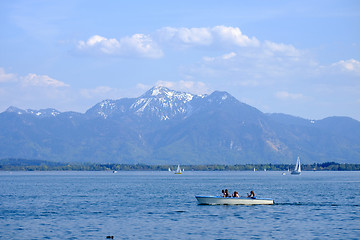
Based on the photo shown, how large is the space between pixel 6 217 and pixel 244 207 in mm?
41934

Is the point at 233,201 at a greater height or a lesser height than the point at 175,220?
greater

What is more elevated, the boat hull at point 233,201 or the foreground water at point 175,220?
the boat hull at point 233,201

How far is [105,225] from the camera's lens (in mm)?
82188

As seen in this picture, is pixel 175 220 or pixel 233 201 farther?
pixel 233 201

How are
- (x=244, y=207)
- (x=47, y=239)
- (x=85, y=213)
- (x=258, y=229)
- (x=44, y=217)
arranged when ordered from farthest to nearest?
(x=244, y=207), (x=85, y=213), (x=44, y=217), (x=258, y=229), (x=47, y=239)

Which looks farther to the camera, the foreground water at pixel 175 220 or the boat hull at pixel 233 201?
the boat hull at pixel 233 201

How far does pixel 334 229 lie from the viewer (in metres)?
78.2

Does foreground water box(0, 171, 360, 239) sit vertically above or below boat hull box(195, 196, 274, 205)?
→ below

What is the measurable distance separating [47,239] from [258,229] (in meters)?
27.2

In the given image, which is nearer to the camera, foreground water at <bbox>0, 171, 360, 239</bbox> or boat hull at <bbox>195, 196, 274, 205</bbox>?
foreground water at <bbox>0, 171, 360, 239</bbox>

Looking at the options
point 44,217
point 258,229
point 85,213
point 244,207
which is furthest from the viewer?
point 244,207

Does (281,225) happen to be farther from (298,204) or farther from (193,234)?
(298,204)

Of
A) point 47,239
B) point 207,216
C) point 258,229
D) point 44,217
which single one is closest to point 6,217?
point 44,217

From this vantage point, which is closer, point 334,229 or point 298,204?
point 334,229
